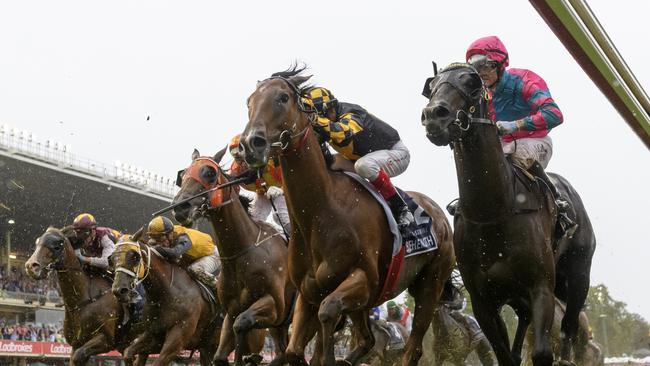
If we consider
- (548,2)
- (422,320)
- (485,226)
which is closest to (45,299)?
(422,320)

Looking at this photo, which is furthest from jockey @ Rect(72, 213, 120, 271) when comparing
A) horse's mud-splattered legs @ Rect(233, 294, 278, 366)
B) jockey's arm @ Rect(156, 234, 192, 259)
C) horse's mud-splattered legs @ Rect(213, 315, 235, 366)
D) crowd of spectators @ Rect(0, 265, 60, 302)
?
crowd of spectators @ Rect(0, 265, 60, 302)

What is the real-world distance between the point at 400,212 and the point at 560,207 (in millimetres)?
1381

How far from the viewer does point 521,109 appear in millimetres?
5688

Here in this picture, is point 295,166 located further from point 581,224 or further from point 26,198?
point 26,198

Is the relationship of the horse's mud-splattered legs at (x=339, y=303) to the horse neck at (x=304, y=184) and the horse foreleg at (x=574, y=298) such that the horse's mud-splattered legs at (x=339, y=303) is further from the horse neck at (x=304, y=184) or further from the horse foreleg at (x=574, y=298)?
the horse foreleg at (x=574, y=298)

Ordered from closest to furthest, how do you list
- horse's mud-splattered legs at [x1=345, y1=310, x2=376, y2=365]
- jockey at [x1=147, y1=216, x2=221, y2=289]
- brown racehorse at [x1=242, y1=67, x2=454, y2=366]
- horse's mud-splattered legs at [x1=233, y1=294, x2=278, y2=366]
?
brown racehorse at [x1=242, y1=67, x2=454, y2=366]
horse's mud-splattered legs at [x1=345, y1=310, x2=376, y2=365]
horse's mud-splattered legs at [x1=233, y1=294, x2=278, y2=366]
jockey at [x1=147, y1=216, x2=221, y2=289]

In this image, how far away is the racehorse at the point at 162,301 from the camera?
8.56 metres

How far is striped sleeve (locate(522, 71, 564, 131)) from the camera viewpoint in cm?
523

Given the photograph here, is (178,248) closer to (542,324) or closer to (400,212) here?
(400,212)

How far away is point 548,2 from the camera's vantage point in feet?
2.14

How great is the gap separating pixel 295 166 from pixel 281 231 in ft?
9.22

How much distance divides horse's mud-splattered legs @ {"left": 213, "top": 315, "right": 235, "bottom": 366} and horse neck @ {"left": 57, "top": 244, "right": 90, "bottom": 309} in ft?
9.94

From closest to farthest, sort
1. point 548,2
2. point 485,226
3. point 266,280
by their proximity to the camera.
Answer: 1. point 548,2
2. point 485,226
3. point 266,280

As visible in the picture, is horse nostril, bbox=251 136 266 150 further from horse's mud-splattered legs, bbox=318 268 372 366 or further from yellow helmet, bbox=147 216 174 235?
yellow helmet, bbox=147 216 174 235
